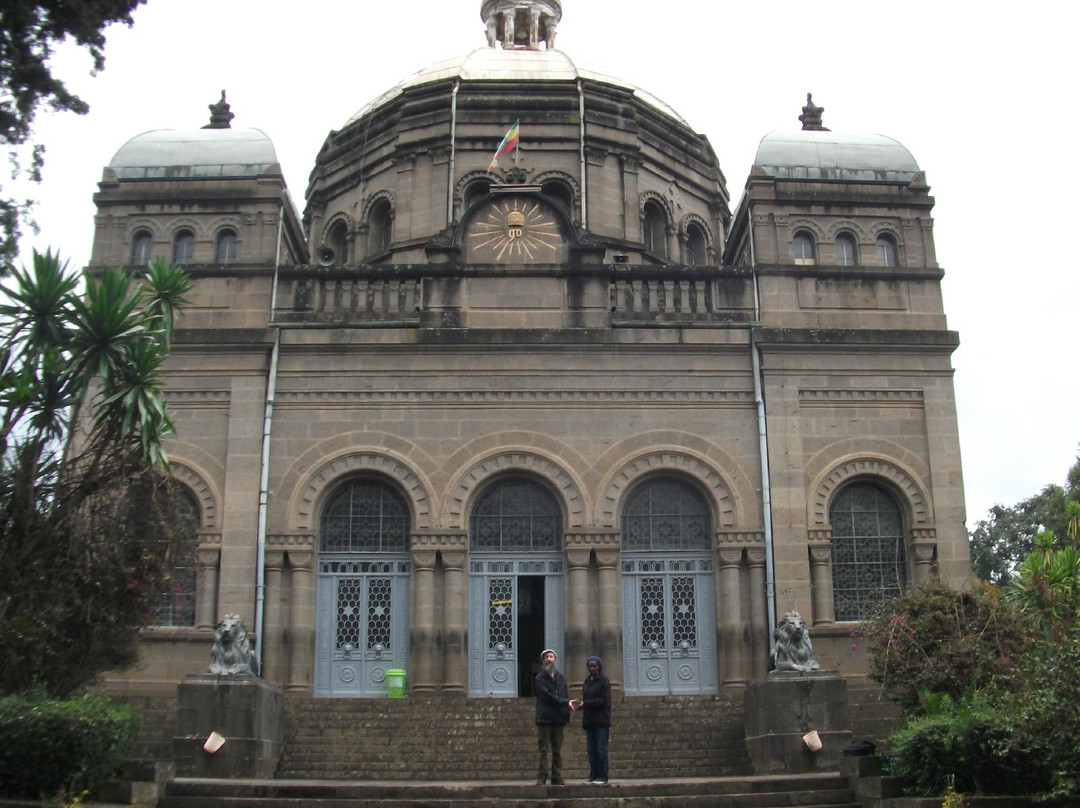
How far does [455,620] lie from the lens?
Answer: 24109 mm

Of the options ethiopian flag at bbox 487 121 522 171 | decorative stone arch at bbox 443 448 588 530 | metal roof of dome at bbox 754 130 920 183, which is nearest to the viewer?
decorative stone arch at bbox 443 448 588 530

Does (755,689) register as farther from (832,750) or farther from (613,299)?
(613,299)

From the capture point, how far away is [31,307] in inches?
718

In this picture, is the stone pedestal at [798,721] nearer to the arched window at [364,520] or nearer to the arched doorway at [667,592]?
the arched doorway at [667,592]

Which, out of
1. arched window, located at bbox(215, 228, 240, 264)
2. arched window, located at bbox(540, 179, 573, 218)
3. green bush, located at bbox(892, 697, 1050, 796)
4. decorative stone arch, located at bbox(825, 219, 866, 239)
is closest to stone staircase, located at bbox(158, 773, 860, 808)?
green bush, located at bbox(892, 697, 1050, 796)

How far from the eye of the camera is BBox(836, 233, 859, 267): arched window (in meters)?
26.5

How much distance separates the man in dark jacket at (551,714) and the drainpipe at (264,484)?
24.7ft

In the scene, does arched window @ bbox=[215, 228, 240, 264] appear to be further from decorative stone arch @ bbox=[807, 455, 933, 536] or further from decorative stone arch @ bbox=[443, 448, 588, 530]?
decorative stone arch @ bbox=[807, 455, 933, 536]

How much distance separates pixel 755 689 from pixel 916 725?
528 centimetres

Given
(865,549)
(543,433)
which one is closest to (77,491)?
(543,433)

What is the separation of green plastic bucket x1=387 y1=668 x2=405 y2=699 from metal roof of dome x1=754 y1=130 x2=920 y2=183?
12.4 meters

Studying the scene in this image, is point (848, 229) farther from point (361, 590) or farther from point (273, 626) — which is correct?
point (273, 626)

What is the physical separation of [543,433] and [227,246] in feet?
25.0

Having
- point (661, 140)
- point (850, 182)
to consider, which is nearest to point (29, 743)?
point (850, 182)
